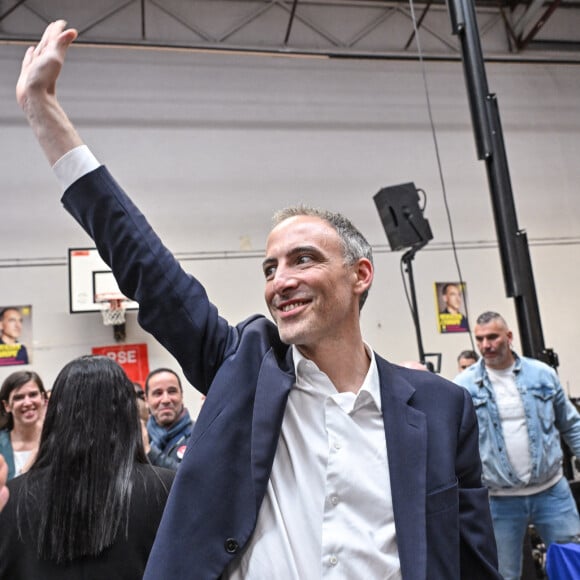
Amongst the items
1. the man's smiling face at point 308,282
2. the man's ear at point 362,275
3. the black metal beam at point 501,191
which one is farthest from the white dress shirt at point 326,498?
the black metal beam at point 501,191

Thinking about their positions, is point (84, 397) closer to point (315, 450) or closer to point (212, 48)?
point (315, 450)

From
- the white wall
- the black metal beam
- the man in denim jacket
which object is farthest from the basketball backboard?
the man in denim jacket

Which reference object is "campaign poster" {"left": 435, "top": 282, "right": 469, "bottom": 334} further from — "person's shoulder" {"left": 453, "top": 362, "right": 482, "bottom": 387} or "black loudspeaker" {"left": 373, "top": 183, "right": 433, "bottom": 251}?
"person's shoulder" {"left": 453, "top": 362, "right": 482, "bottom": 387}

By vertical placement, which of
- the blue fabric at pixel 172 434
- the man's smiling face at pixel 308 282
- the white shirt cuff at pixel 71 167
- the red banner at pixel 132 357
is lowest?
the blue fabric at pixel 172 434

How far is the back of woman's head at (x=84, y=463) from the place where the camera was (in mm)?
1508

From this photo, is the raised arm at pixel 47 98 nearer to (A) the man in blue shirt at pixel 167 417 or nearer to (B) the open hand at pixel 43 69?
(B) the open hand at pixel 43 69

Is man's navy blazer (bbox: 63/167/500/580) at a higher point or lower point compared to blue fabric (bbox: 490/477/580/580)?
higher

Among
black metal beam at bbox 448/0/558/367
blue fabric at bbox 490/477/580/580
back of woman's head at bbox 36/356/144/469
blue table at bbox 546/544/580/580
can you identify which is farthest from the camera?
black metal beam at bbox 448/0/558/367

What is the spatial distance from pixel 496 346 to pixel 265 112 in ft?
17.1

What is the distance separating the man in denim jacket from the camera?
11.4ft

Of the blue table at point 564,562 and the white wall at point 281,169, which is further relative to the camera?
the white wall at point 281,169

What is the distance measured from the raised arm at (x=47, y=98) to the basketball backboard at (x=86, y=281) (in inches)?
228

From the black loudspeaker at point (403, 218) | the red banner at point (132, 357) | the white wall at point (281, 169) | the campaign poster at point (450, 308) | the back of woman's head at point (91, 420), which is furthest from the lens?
the campaign poster at point (450, 308)

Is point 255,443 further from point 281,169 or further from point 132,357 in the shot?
point 281,169
